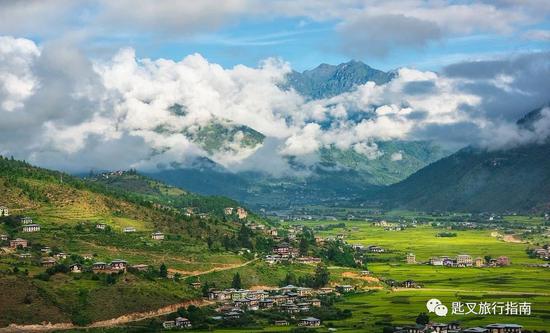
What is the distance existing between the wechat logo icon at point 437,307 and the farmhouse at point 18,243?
69.5 meters

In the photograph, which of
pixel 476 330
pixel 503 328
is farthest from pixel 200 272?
pixel 503 328

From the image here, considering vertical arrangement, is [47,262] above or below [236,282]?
above

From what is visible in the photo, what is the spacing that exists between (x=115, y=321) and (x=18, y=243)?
41080 millimetres

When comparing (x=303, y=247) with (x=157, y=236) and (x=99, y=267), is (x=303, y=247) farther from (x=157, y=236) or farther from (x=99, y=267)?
(x=99, y=267)

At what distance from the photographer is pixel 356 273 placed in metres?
175

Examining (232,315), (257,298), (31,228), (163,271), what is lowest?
(232,315)

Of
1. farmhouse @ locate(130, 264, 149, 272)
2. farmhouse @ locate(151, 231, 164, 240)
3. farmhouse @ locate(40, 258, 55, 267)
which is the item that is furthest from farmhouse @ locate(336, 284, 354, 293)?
farmhouse @ locate(40, 258, 55, 267)

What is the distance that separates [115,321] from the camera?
12025 cm

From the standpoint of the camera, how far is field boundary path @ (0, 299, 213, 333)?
111750 mm

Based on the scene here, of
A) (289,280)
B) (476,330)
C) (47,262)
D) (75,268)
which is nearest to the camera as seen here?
(476,330)

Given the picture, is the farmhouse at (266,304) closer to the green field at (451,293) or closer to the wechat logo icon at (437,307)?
the green field at (451,293)

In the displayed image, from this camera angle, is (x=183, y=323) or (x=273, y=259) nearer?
(x=183, y=323)

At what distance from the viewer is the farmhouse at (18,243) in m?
153

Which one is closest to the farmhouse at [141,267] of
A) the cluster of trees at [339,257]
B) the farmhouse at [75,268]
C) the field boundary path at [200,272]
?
the field boundary path at [200,272]
